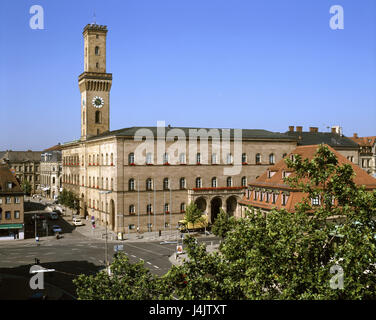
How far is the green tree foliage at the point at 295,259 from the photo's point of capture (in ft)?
58.5

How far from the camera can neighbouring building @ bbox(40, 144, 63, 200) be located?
498 feet

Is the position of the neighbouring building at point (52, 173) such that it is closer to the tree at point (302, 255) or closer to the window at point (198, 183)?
the window at point (198, 183)

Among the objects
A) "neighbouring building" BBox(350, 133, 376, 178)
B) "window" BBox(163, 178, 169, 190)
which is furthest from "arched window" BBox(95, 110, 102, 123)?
"neighbouring building" BBox(350, 133, 376, 178)

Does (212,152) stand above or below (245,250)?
above

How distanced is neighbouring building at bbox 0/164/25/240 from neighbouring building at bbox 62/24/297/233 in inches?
578

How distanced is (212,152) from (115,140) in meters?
20.5

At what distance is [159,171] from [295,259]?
61.9 m

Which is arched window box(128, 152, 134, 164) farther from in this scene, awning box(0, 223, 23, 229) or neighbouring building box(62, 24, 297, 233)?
awning box(0, 223, 23, 229)

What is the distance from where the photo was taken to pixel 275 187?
60.8 metres

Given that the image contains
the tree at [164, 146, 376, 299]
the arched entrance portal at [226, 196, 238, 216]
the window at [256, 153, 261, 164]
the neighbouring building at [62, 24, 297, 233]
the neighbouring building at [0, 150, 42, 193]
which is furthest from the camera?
the neighbouring building at [0, 150, 42, 193]

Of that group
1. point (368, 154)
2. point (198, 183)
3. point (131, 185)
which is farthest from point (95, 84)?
point (368, 154)

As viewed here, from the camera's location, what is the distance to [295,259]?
19.4 metres
